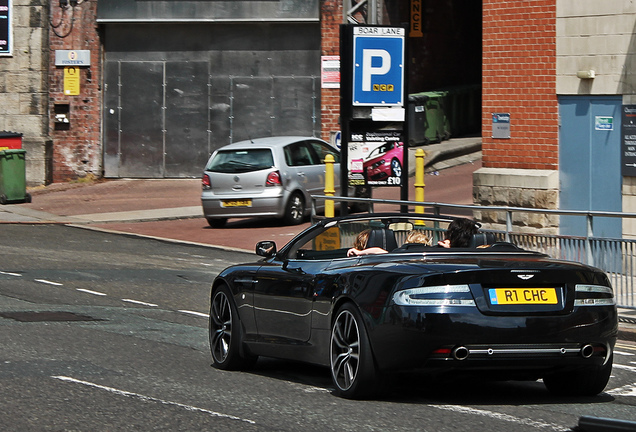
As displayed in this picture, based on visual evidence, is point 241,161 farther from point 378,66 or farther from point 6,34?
point 6,34

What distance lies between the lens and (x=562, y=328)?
7.18 m

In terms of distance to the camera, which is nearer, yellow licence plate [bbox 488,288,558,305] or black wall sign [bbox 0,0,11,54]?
yellow licence plate [bbox 488,288,558,305]

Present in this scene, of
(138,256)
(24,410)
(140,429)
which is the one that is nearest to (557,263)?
(140,429)

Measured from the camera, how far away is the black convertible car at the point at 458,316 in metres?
7.03

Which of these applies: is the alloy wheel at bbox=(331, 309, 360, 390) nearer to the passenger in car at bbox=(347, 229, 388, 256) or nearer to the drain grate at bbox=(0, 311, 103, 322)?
the passenger in car at bbox=(347, 229, 388, 256)

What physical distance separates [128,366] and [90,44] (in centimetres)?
2224

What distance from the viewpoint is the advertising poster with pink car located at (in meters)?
16.8

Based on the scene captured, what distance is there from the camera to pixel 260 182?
21.4 meters

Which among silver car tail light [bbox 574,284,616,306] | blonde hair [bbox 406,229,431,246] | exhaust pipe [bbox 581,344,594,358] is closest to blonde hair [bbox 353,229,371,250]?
blonde hair [bbox 406,229,431,246]

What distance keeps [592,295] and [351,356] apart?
1590mm

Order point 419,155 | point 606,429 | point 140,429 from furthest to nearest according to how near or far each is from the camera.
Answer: point 419,155, point 140,429, point 606,429

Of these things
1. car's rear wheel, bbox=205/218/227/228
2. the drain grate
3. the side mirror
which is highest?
the side mirror

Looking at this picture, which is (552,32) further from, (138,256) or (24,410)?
(24,410)

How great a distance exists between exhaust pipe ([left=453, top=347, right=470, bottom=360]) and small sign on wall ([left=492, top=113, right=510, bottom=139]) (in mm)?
11139
